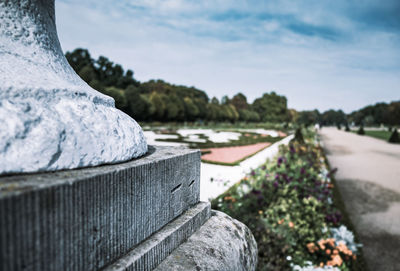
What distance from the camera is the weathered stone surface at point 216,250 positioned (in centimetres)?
120

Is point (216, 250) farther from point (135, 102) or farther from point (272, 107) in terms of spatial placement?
point (272, 107)

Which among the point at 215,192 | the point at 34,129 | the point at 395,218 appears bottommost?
the point at 395,218

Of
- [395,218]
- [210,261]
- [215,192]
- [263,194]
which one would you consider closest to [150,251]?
[210,261]

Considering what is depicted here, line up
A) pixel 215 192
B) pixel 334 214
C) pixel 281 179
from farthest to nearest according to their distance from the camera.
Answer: pixel 215 192
pixel 281 179
pixel 334 214

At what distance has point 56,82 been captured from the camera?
3.60 feet

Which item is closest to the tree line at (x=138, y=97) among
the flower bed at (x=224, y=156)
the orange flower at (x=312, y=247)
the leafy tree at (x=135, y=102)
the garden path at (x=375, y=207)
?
the leafy tree at (x=135, y=102)

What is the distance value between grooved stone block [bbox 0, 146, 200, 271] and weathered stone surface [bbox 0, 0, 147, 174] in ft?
0.21

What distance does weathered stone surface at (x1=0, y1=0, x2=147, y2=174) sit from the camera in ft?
2.74

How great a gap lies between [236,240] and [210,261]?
1.35 ft

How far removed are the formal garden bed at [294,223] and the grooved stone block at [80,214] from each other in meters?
1.74

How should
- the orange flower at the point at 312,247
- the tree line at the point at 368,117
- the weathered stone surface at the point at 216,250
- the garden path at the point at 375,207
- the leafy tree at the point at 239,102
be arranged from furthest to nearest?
1. the leafy tree at the point at 239,102
2. the tree line at the point at 368,117
3. the garden path at the point at 375,207
4. the orange flower at the point at 312,247
5. the weathered stone surface at the point at 216,250

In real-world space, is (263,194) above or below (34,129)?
below

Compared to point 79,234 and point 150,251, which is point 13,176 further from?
point 150,251

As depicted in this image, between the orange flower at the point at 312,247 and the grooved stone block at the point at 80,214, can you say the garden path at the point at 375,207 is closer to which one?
the orange flower at the point at 312,247
